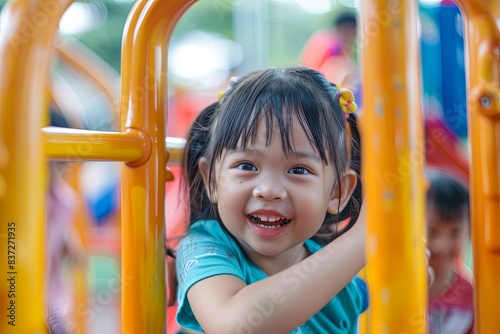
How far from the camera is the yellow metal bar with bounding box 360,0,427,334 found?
1.34 ft

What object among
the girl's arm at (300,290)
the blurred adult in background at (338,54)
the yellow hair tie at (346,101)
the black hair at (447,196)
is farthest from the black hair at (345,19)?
the girl's arm at (300,290)

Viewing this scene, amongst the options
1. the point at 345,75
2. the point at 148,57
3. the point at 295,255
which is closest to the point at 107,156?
the point at 148,57

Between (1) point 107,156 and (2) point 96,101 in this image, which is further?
(2) point 96,101

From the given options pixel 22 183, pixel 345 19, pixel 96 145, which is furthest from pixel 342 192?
pixel 345 19

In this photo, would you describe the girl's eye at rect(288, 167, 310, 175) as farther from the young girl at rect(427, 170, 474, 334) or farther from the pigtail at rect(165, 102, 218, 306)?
the young girl at rect(427, 170, 474, 334)

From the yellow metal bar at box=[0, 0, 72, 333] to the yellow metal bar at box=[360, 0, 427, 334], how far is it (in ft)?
0.74

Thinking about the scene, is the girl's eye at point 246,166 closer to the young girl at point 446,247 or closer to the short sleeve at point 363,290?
the short sleeve at point 363,290

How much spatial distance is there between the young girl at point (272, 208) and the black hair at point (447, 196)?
43cm

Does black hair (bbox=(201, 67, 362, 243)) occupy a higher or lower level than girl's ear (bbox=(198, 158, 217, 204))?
higher

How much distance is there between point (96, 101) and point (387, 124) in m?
0.96

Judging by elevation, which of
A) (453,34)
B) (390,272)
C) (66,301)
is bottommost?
(66,301)

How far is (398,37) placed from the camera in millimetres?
408

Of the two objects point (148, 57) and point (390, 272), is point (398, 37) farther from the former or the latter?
point (148, 57)

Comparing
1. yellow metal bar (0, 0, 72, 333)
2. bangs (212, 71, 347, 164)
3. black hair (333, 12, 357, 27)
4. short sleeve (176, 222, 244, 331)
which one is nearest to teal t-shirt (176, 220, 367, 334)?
short sleeve (176, 222, 244, 331)
